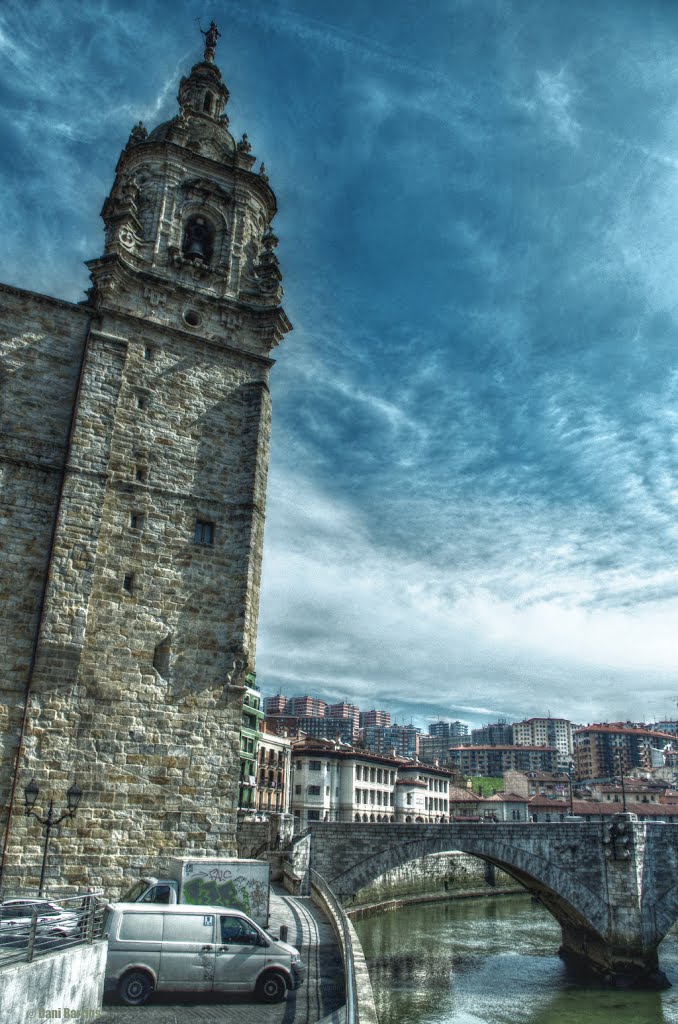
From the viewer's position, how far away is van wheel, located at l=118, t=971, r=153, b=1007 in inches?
438

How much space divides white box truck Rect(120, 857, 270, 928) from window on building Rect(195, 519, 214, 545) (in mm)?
9232

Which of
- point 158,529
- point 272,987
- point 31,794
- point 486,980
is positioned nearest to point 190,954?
point 272,987

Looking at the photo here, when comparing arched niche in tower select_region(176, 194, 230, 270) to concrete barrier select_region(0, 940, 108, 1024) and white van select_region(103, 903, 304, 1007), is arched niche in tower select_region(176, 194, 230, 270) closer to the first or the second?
white van select_region(103, 903, 304, 1007)

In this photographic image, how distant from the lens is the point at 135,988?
11289 mm

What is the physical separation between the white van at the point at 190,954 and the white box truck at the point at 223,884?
2400 millimetres

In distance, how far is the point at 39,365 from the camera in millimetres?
21078

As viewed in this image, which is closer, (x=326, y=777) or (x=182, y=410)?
(x=182, y=410)

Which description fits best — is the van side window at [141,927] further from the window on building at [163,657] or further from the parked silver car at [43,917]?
the window on building at [163,657]

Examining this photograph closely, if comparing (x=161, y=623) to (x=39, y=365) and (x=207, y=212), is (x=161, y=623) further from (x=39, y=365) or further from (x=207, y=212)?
(x=207, y=212)

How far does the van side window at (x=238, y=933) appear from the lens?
39.3ft

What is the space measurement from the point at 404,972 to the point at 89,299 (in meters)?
28.5

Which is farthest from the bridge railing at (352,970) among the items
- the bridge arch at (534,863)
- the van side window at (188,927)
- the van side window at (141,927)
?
the bridge arch at (534,863)

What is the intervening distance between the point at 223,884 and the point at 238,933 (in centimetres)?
297

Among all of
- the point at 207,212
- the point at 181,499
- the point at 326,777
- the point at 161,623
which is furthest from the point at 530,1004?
the point at 326,777
